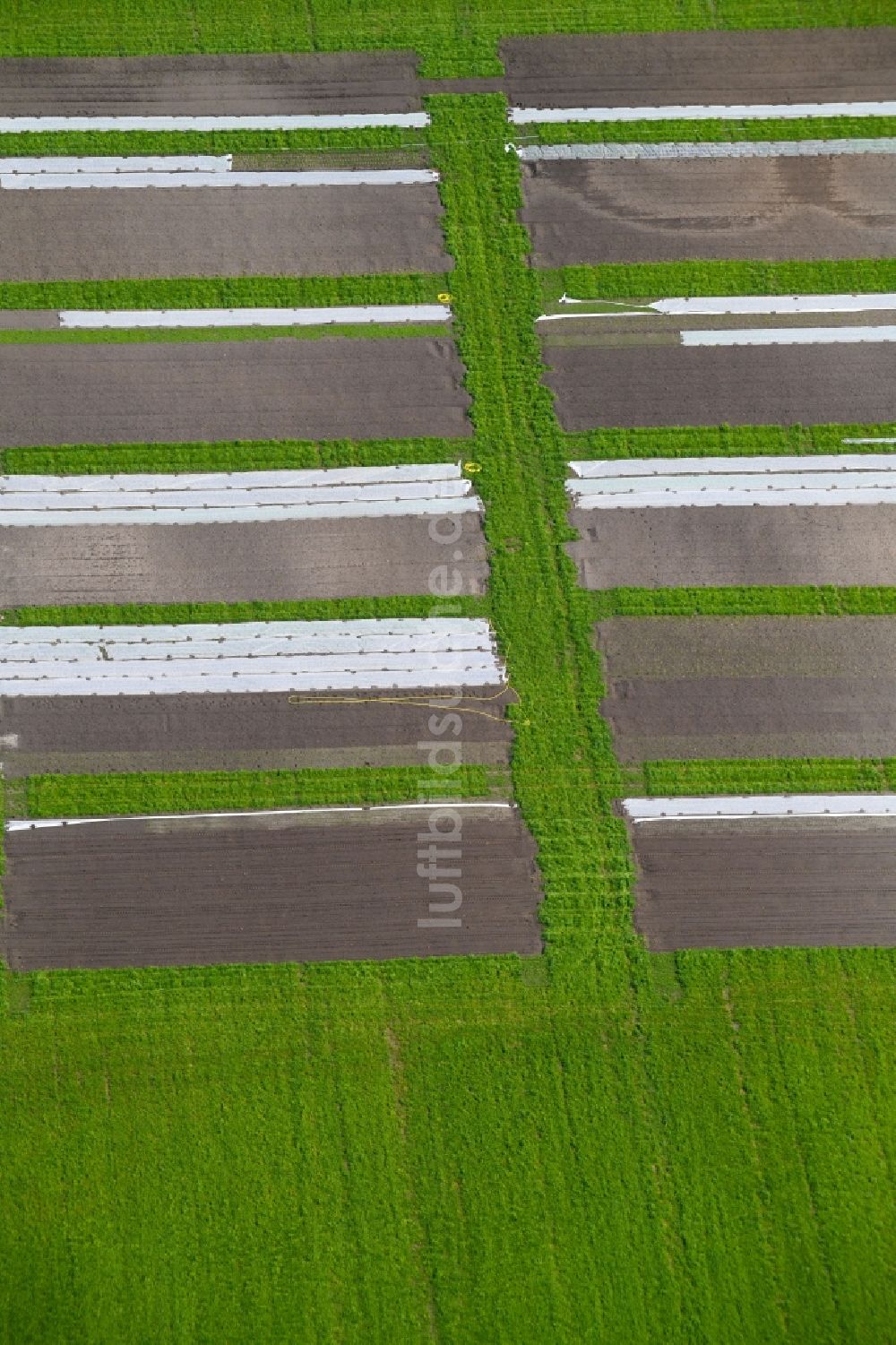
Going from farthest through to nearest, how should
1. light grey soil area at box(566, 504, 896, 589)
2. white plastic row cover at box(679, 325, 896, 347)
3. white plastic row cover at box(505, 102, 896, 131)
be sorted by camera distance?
1. white plastic row cover at box(505, 102, 896, 131)
2. white plastic row cover at box(679, 325, 896, 347)
3. light grey soil area at box(566, 504, 896, 589)

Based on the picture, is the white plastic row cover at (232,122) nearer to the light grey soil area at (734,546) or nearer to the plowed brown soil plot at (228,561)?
the plowed brown soil plot at (228,561)

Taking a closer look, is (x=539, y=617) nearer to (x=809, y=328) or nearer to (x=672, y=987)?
(x=672, y=987)

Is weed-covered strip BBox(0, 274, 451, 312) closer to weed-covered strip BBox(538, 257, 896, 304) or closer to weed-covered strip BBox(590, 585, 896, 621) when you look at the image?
weed-covered strip BBox(538, 257, 896, 304)

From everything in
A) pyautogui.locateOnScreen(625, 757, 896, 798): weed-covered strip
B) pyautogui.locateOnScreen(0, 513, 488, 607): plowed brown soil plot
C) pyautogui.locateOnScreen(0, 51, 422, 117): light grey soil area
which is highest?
pyautogui.locateOnScreen(0, 51, 422, 117): light grey soil area

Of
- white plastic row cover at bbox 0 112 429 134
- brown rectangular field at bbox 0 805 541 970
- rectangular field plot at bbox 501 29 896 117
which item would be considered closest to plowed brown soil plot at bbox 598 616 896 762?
brown rectangular field at bbox 0 805 541 970

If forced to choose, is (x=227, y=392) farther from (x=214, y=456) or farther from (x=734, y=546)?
(x=734, y=546)

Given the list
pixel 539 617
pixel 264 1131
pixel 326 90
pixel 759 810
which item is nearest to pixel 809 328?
pixel 539 617

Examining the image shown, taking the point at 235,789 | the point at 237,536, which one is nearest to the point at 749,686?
the point at 235,789
